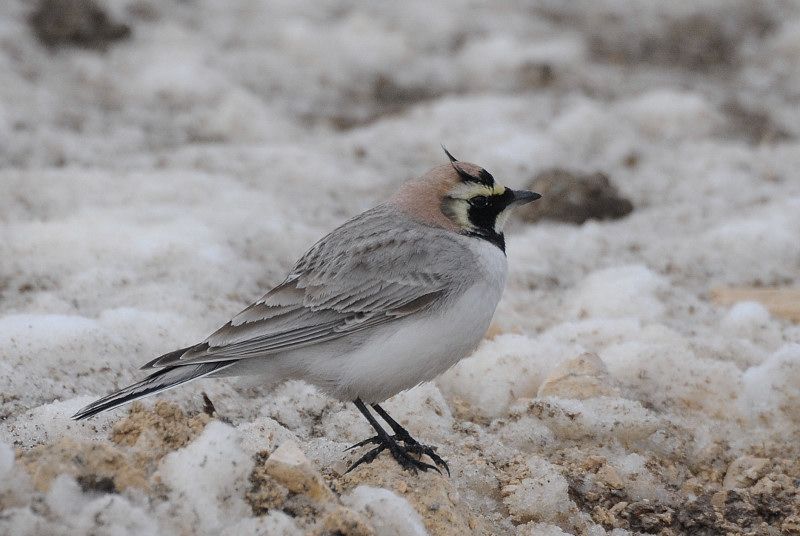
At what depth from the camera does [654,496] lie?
4102 millimetres

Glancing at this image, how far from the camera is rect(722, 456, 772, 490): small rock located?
13.7 feet

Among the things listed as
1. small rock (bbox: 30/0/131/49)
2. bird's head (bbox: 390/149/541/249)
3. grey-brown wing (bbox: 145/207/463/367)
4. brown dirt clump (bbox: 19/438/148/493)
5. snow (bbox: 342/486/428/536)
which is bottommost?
small rock (bbox: 30/0/131/49)

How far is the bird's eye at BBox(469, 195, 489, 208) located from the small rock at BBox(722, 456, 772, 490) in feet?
5.17

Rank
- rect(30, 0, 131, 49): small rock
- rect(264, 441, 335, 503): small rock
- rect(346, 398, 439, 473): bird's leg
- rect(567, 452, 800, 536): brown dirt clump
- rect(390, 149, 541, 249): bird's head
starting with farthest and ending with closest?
rect(30, 0, 131, 49): small rock < rect(390, 149, 541, 249): bird's head < rect(567, 452, 800, 536): brown dirt clump < rect(346, 398, 439, 473): bird's leg < rect(264, 441, 335, 503): small rock

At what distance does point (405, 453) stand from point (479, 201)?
4.21 ft

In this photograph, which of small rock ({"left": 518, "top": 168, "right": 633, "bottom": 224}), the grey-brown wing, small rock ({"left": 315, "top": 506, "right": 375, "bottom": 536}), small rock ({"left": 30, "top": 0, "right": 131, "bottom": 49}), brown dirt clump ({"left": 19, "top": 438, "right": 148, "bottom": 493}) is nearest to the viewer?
brown dirt clump ({"left": 19, "top": 438, "right": 148, "bottom": 493})

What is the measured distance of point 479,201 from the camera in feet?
14.7

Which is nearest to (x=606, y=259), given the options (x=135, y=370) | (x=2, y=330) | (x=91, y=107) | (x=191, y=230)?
(x=191, y=230)

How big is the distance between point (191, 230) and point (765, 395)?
3.49m

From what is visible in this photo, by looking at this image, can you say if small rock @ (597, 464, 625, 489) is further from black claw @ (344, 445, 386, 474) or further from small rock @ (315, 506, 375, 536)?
small rock @ (315, 506, 375, 536)

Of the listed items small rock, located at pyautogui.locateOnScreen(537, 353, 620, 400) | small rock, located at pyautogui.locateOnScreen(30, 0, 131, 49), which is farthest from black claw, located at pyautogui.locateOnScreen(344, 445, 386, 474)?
small rock, located at pyautogui.locateOnScreen(30, 0, 131, 49)

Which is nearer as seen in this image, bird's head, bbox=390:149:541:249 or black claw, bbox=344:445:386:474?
black claw, bbox=344:445:386:474

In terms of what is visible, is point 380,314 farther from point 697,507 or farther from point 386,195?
point 386,195

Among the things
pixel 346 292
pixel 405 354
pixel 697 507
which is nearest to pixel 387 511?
pixel 405 354
